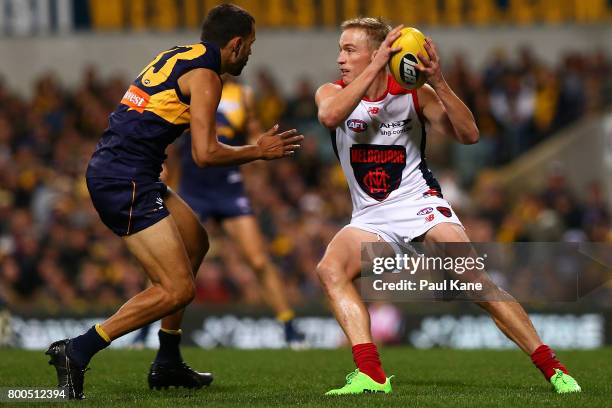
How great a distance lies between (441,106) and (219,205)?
14.6 ft

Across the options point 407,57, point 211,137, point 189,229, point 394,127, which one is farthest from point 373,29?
point 189,229

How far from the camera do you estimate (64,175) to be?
19.2 meters

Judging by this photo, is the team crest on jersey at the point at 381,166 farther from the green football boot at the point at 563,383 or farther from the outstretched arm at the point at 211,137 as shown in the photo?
the green football boot at the point at 563,383

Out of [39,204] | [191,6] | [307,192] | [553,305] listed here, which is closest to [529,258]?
[553,305]

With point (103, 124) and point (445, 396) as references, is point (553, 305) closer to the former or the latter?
point (445, 396)

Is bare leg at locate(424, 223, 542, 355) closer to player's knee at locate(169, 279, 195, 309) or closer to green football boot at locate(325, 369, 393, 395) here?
green football boot at locate(325, 369, 393, 395)

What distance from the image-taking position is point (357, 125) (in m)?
7.98

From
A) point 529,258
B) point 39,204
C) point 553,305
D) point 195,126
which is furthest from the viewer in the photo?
point 39,204

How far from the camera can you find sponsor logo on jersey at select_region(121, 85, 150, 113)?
7.57 metres

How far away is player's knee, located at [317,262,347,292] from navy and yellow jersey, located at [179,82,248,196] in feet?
14.3

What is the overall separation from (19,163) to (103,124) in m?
1.70

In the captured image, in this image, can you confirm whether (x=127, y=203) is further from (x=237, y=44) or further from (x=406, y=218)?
(x=406, y=218)

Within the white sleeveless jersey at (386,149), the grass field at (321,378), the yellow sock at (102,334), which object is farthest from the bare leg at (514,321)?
the yellow sock at (102,334)

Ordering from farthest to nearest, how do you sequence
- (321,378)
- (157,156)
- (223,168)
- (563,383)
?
(223,168) → (321,378) → (157,156) → (563,383)
